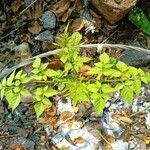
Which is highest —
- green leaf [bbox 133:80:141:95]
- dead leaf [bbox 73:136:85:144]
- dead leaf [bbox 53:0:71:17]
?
green leaf [bbox 133:80:141:95]

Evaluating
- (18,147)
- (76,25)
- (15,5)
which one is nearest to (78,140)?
(18,147)

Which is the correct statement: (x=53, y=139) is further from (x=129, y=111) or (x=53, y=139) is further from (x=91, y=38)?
(x=91, y=38)

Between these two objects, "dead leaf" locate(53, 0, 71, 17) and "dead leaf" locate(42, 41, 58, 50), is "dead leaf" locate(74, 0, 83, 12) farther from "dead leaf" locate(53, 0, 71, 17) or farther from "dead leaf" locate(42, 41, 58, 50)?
"dead leaf" locate(42, 41, 58, 50)

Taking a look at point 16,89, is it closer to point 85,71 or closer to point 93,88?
point 93,88

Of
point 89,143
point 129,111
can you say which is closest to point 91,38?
point 129,111

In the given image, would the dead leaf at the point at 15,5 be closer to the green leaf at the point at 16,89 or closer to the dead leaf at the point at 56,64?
the dead leaf at the point at 56,64

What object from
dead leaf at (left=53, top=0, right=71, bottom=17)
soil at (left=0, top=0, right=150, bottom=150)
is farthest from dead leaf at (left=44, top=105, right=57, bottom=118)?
dead leaf at (left=53, top=0, right=71, bottom=17)
